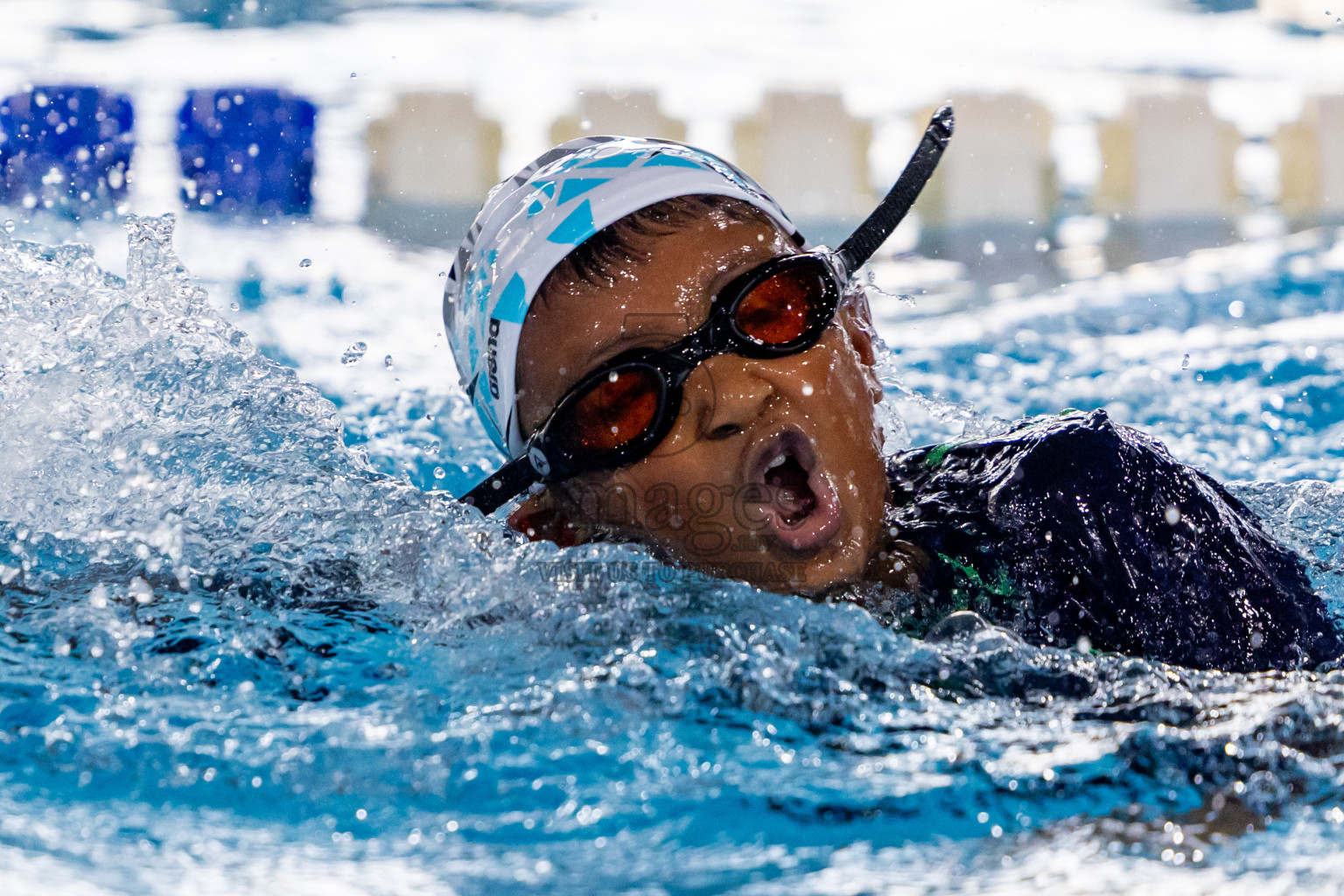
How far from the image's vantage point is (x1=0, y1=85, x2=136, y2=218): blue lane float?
16.9ft

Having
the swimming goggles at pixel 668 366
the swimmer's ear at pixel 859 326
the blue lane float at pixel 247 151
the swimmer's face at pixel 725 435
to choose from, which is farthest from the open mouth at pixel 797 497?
the blue lane float at pixel 247 151

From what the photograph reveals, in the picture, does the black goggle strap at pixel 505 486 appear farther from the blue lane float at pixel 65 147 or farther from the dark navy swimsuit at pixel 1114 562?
the blue lane float at pixel 65 147

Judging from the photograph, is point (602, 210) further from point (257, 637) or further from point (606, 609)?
point (257, 637)

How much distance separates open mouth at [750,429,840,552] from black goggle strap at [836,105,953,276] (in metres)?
0.44

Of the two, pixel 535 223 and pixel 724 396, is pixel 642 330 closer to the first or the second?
pixel 724 396

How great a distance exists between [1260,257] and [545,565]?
403 cm

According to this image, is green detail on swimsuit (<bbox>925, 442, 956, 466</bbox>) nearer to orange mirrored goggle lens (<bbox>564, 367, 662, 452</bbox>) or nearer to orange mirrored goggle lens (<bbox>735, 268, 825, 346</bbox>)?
orange mirrored goggle lens (<bbox>735, 268, 825, 346</bbox>)

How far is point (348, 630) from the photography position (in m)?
1.45

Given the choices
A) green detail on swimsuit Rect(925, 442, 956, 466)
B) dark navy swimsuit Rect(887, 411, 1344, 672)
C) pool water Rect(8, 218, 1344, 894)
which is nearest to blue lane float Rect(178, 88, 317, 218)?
pool water Rect(8, 218, 1344, 894)

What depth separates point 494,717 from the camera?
1.17 m

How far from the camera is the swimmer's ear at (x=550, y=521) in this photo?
156 centimetres

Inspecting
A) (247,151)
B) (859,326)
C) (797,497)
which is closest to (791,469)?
(797,497)

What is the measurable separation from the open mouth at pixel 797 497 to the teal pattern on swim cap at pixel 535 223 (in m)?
0.35

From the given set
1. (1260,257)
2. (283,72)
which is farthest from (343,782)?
(283,72)
